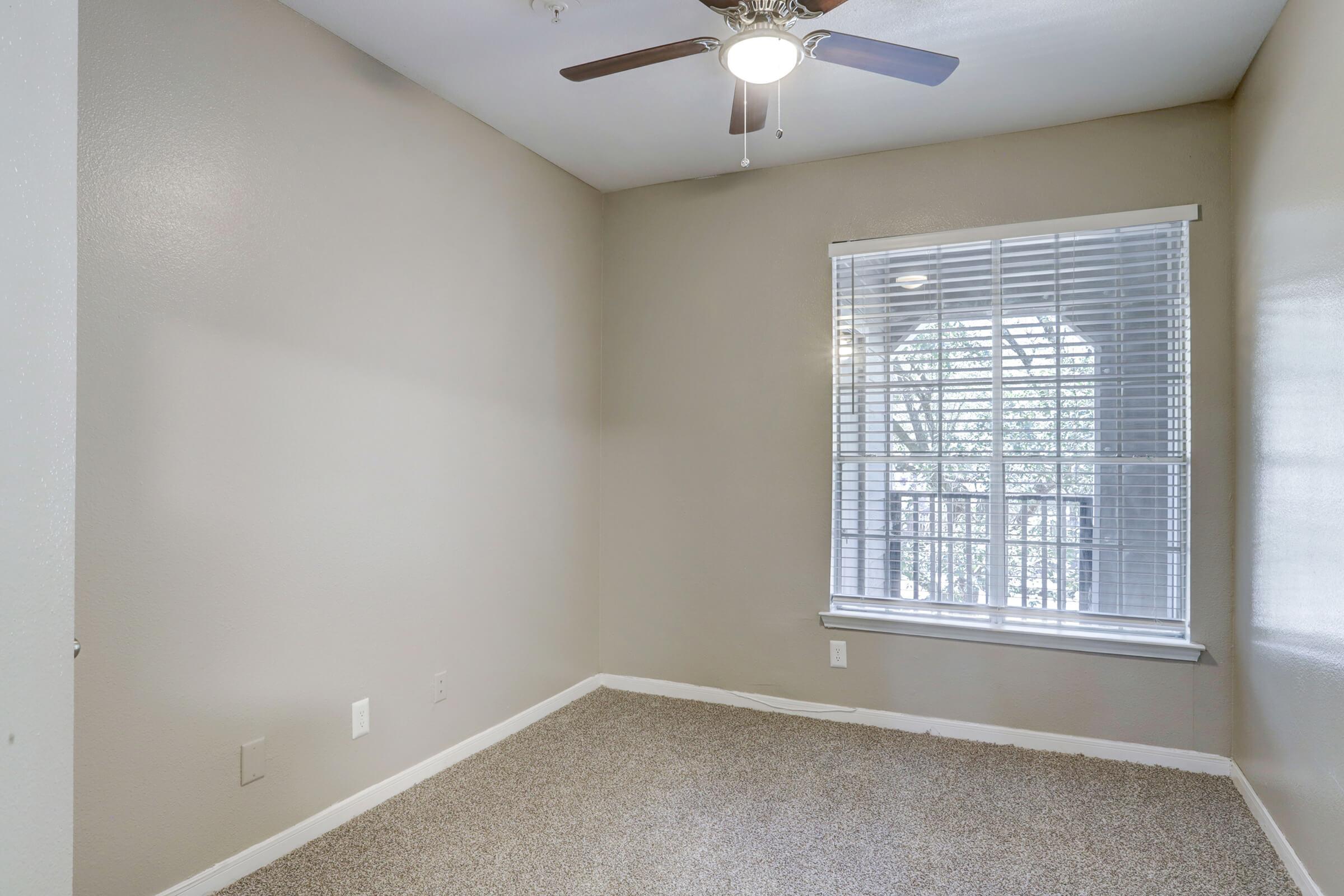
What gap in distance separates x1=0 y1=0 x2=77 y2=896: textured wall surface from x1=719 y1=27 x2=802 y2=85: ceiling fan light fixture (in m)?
1.38

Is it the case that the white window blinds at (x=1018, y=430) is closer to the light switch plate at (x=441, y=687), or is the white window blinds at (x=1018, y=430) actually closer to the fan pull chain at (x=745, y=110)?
the fan pull chain at (x=745, y=110)

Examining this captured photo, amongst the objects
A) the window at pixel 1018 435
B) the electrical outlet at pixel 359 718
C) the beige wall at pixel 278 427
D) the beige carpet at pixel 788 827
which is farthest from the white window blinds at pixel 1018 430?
the electrical outlet at pixel 359 718

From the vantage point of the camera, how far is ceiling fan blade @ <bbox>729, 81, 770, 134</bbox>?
7.38 feet

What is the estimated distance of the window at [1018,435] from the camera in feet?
9.55

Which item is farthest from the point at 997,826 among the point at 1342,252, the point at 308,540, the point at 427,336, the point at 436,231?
the point at 436,231

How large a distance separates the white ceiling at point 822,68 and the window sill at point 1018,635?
6.64ft

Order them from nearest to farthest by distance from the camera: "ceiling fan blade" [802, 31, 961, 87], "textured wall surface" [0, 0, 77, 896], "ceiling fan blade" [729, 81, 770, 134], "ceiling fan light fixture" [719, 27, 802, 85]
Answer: "textured wall surface" [0, 0, 77, 896]
"ceiling fan light fixture" [719, 27, 802, 85]
"ceiling fan blade" [802, 31, 961, 87]
"ceiling fan blade" [729, 81, 770, 134]

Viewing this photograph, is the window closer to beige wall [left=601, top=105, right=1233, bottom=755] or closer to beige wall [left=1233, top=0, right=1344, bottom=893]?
beige wall [left=601, top=105, right=1233, bottom=755]

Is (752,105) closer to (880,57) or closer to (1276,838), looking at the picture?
(880,57)

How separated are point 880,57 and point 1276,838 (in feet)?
8.27

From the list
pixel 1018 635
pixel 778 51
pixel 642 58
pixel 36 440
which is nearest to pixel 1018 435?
pixel 1018 635

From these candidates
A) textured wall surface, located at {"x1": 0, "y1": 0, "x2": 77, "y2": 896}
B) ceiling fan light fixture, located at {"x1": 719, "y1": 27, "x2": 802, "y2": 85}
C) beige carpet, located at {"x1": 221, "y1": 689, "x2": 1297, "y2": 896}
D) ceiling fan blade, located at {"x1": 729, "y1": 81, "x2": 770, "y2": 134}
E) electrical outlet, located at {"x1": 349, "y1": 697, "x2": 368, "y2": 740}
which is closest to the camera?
textured wall surface, located at {"x1": 0, "y1": 0, "x2": 77, "y2": 896}

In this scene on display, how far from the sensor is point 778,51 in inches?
72.4

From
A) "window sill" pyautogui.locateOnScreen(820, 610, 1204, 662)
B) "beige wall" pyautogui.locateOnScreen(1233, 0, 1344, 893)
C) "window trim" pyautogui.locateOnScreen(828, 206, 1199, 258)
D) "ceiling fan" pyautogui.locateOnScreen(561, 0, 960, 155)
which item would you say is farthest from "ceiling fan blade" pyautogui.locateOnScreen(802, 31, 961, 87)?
"window sill" pyautogui.locateOnScreen(820, 610, 1204, 662)
